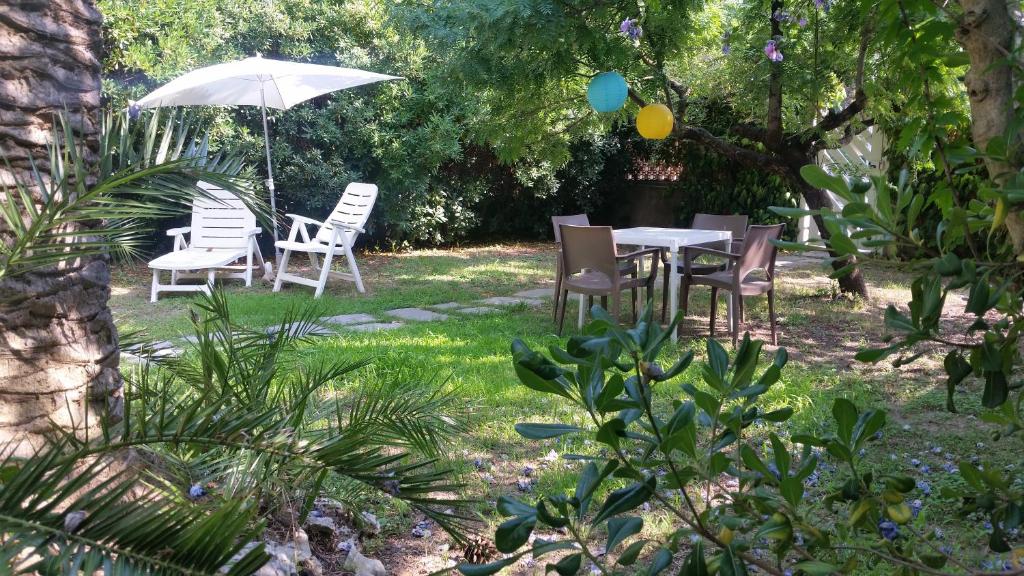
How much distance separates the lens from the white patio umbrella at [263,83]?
277 inches

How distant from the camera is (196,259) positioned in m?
7.19

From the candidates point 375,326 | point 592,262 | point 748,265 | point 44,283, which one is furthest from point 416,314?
point 44,283

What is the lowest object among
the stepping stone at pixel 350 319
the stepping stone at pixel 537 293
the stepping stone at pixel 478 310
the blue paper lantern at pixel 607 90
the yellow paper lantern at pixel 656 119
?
the stepping stone at pixel 350 319

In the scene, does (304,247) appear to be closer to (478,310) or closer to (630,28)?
A: (478,310)

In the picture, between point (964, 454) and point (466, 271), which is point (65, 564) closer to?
point (964, 454)

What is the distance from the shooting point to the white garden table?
17.8 ft

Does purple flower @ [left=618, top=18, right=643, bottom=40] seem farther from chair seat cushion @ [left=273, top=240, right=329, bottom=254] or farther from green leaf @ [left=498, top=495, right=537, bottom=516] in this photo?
green leaf @ [left=498, top=495, right=537, bottom=516]

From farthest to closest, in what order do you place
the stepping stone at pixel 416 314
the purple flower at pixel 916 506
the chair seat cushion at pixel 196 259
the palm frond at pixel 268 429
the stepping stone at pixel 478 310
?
the chair seat cushion at pixel 196 259 < the stepping stone at pixel 478 310 < the stepping stone at pixel 416 314 < the purple flower at pixel 916 506 < the palm frond at pixel 268 429

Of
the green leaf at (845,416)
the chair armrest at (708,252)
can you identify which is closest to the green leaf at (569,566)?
the green leaf at (845,416)

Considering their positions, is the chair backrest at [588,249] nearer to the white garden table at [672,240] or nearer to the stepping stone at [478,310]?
the white garden table at [672,240]

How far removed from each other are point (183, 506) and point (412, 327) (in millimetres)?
4701

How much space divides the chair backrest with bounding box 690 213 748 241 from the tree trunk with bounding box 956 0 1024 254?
572 centimetres

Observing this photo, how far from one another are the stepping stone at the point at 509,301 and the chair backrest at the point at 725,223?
4.80 feet

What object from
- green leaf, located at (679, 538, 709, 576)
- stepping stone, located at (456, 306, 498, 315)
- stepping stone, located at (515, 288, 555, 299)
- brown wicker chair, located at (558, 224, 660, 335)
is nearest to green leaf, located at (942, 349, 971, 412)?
green leaf, located at (679, 538, 709, 576)
